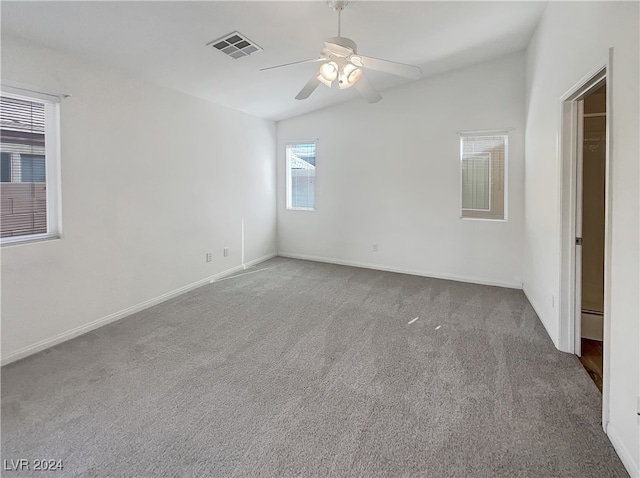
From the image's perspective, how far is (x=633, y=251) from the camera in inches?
63.1

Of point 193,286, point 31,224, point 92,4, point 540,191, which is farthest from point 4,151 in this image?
point 540,191

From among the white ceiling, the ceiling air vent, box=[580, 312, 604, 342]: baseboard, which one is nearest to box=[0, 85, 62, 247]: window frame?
the white ceiling

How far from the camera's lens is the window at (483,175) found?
459 cm

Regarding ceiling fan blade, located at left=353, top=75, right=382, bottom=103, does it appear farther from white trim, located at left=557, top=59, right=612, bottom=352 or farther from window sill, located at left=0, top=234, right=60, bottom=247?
window sill, located at left=0, top=234, right=60, bottom=247

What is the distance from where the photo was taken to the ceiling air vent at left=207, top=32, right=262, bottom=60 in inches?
117

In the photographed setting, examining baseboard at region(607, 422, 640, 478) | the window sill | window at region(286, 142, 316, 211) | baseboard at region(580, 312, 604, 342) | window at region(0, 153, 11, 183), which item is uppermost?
window at region(286, 142, 316, 211)

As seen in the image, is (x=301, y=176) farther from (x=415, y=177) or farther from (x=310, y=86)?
(x=310, y=86)

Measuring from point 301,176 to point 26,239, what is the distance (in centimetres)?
397

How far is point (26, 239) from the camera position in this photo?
2762mm

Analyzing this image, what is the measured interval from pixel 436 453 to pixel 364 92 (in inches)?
99.1

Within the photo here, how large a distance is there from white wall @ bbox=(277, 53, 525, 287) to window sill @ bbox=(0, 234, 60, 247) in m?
3.67

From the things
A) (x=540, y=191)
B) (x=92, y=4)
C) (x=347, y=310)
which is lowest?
(x=347, y=310)

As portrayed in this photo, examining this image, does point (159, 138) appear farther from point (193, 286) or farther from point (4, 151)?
point (193, 286)

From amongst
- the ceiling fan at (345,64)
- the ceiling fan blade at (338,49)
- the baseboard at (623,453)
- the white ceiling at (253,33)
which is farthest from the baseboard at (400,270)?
the ceiling fan blade at (338,49)
